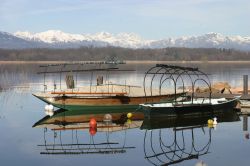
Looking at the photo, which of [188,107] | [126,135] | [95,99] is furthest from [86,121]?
[188,107]

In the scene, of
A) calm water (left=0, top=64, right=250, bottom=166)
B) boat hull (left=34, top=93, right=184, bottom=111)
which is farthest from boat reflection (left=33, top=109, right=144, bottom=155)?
boat hull (left=34, top=93, right=184, bottom=111)

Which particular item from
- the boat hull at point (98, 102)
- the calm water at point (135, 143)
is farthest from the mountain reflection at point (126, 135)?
the boat hull at point (98, 102)

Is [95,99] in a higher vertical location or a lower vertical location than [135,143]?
higher

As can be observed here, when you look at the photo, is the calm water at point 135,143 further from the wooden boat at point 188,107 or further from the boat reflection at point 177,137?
the wooden boat at point 188,107

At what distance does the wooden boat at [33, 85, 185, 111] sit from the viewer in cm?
3259

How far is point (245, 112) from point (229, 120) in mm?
3630

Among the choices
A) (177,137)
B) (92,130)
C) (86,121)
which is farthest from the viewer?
(86,121)

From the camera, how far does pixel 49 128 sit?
26.7 meters

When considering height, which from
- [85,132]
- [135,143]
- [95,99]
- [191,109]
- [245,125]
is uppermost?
[95,99]

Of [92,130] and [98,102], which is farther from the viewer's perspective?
[98,102]

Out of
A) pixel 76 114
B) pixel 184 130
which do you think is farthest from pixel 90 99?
pixel 184 130

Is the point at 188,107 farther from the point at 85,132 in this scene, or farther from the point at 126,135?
the point at 85,132

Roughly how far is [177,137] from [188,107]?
599 cm

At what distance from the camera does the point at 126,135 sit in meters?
24.3
